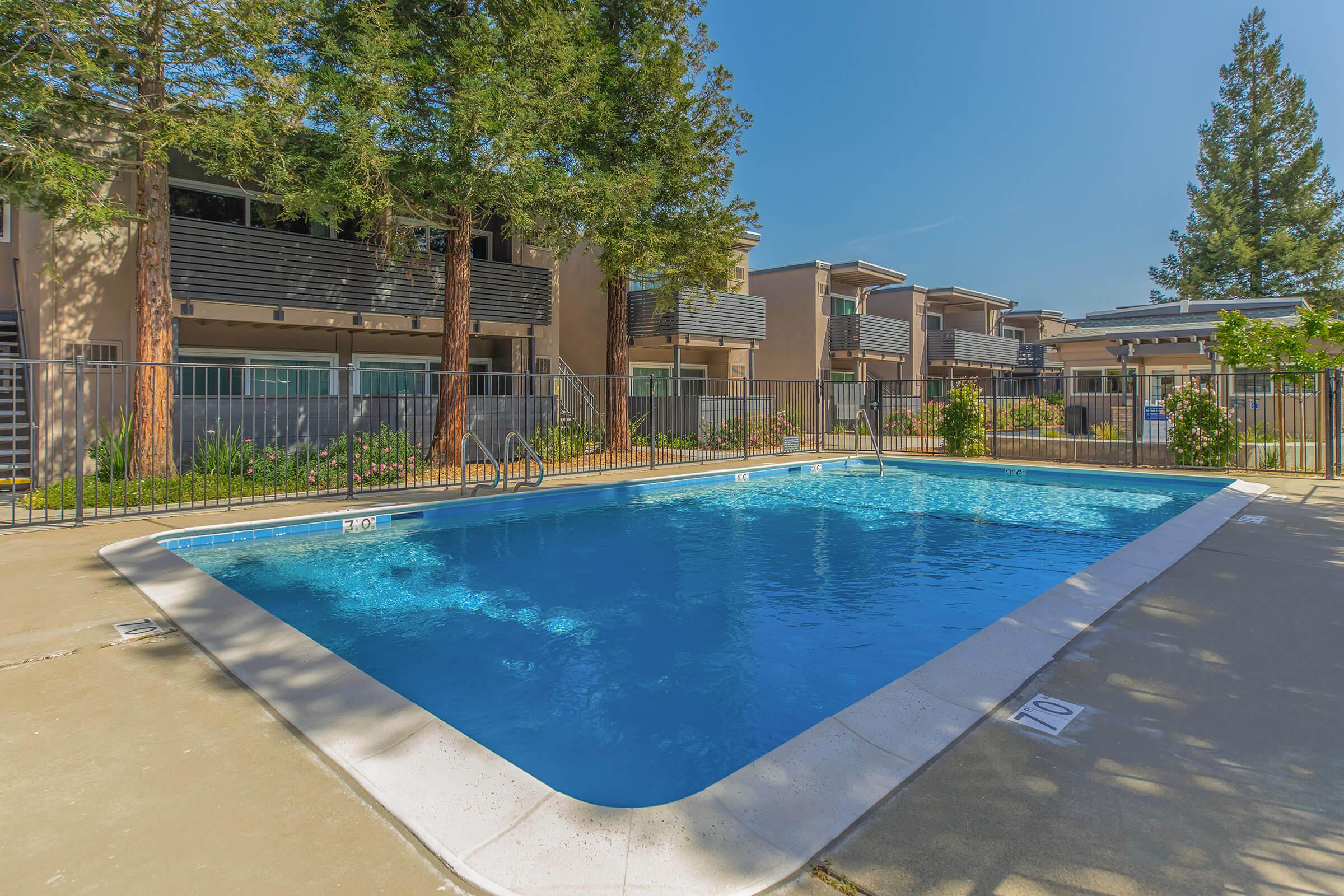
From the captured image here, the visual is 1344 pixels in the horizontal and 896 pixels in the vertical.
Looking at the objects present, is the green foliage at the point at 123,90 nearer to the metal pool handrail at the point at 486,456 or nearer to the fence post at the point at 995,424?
the metal pool handrail at the point at 486,456

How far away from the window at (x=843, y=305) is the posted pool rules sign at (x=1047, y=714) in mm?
23400

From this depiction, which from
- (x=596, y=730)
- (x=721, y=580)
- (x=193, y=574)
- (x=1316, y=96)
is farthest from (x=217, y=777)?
(x=1316, y=96)

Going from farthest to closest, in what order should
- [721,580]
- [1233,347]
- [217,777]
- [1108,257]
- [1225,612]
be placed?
[1108,257]
[1233,347]
[721,580]
[1225,612]
[217,777]

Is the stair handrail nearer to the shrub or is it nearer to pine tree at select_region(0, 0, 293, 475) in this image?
pine tree at select_region(0, 0, 293, 475)

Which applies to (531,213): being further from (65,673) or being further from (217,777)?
(217,777)

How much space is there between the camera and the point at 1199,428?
45.0 ft

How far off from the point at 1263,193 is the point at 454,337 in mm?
39201

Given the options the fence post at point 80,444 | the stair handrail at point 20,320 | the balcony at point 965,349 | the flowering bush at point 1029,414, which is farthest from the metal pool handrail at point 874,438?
the stair handrail at point 20,320

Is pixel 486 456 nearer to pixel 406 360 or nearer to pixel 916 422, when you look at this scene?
pixel 406 360

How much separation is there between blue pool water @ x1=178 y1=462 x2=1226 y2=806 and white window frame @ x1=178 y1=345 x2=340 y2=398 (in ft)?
21.1

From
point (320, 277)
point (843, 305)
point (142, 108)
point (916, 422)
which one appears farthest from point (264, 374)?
point (843, 305)

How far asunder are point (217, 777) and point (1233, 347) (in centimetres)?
1902

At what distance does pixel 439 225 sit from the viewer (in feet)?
41.6

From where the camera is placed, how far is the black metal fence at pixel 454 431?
1002 centimetres
